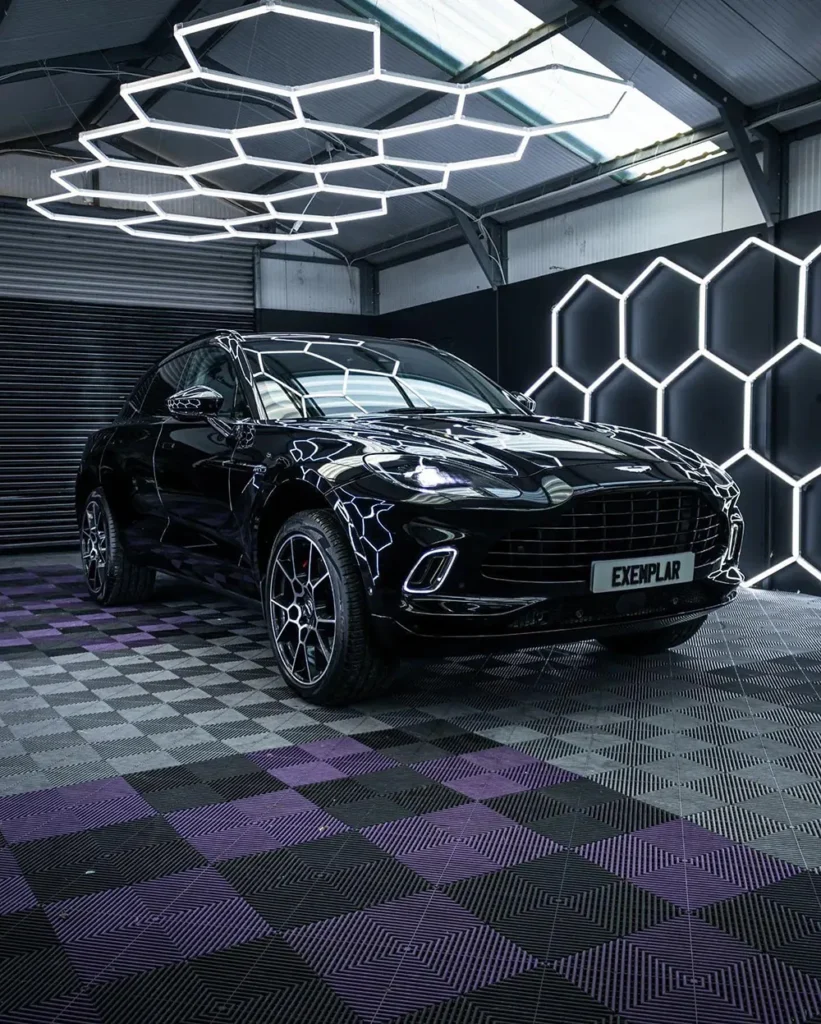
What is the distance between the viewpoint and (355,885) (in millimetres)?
1947

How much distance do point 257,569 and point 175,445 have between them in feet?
Answer: 3.44

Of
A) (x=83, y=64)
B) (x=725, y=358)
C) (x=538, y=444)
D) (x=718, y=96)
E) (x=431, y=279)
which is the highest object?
(x=83, y=64)

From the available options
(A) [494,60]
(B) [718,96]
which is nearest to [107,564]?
(A) [494,60]

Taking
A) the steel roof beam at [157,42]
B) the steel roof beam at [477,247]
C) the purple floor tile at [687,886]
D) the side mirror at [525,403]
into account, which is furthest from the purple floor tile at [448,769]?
the steel roof beam at [477,247]

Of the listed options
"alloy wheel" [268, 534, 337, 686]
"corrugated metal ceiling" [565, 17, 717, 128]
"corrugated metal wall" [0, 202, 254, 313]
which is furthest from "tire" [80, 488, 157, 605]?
"corrugated metal wall" [0, 202, 254, 313]

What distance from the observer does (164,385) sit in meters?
4.91

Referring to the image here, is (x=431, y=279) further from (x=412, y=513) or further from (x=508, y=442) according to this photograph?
(x=412, y=513)

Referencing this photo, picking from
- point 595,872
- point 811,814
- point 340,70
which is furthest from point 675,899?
point 340,70

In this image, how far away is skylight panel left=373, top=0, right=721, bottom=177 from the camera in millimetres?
6508

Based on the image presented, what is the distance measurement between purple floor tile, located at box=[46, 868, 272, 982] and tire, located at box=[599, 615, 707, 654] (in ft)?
8.20

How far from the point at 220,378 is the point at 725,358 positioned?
4157 mm

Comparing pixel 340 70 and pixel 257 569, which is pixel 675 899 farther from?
pixel 340 70

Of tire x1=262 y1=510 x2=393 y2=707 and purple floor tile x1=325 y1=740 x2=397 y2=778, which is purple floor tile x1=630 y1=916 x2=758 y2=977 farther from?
tire x1=262 y1=510 x2=393 y2=707

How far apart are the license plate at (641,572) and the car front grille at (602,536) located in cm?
3
